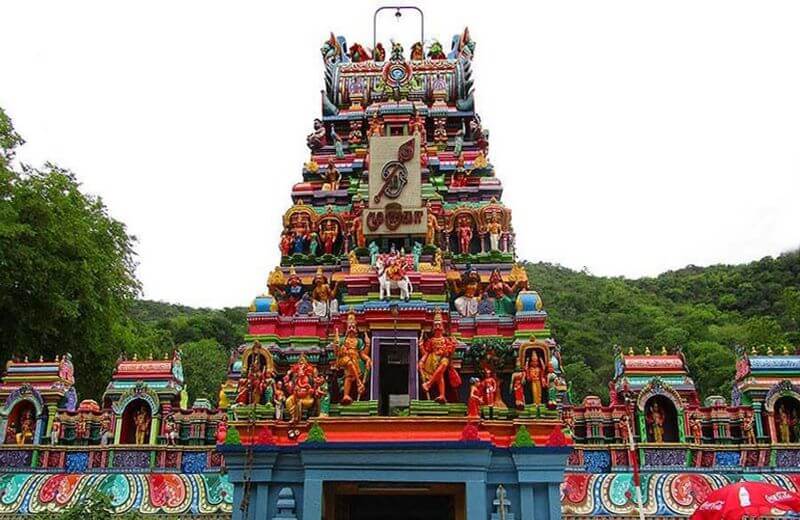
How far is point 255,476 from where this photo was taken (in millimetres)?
13781

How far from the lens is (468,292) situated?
53.9ft

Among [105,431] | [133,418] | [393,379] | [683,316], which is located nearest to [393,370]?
[393,379]

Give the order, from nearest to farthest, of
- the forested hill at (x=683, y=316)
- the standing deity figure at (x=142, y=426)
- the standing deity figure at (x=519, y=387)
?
1. the standing deity figure at (x=519, y=387)
2. the standing deity figure at (x=142, y=426)
3. the forested hill at (x=683, y=316)

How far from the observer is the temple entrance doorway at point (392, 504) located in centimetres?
1509

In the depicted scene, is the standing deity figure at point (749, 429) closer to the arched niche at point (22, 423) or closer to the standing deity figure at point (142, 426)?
the standing deity figure at point (142, 426)

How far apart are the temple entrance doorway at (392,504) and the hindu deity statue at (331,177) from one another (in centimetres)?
771

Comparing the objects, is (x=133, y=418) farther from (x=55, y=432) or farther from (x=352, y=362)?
(x=352, y=362)

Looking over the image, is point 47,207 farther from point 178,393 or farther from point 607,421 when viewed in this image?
point 607,421

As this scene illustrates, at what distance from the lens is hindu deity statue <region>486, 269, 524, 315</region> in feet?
52.4

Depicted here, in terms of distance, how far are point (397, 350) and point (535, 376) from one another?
9.27 feet

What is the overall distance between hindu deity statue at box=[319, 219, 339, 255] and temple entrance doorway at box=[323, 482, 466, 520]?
5630mm

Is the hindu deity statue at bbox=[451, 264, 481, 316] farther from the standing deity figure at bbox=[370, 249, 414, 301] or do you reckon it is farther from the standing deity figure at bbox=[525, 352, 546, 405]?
the standing deity figure at bbox=[525, 352, 546, 405]

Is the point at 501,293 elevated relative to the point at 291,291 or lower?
lower

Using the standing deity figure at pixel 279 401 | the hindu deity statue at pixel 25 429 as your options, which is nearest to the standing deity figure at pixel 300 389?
the standing deity figure at pixel 279 401
